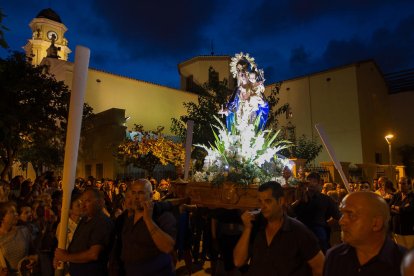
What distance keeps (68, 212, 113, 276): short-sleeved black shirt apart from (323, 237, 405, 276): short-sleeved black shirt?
1929mm

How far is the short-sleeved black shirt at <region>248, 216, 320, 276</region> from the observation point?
2689mm

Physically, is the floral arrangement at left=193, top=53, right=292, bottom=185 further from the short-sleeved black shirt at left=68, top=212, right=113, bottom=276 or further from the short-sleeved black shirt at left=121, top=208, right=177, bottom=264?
the short-sleeved black shirt at left=68, top=212, right=113, bottom=276

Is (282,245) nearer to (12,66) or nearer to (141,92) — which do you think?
(12,66)

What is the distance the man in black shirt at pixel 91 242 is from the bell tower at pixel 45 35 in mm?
38122

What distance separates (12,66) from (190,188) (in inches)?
298

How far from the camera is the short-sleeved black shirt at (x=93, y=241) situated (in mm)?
3305

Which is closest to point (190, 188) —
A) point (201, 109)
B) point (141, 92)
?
point (201, 109)

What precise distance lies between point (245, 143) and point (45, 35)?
37690mm

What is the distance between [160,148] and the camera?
54.5 ft

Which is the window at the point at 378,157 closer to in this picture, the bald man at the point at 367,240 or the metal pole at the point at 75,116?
the bald man at the point at 367,240

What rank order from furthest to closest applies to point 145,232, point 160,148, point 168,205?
point 160,148 < point 168,205 < point 145,232

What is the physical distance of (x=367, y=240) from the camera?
2131 millimetres

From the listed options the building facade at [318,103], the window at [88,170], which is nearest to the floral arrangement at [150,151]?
the window at [88,170]

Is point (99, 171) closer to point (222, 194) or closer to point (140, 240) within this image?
point (222, 194)
